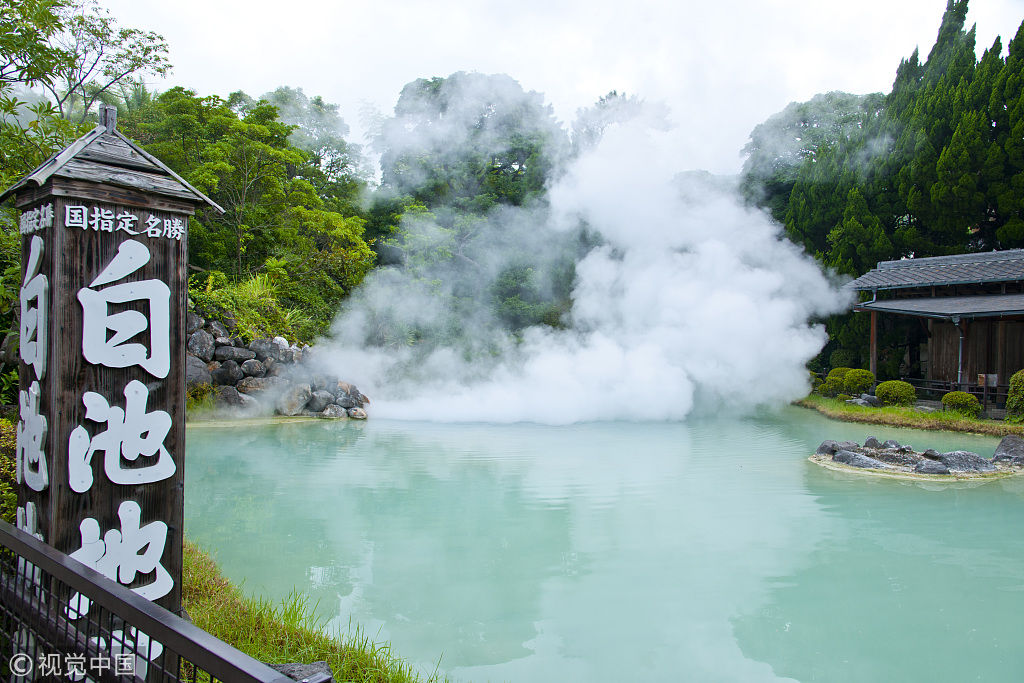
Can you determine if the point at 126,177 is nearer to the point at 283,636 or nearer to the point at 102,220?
the point at 102,220

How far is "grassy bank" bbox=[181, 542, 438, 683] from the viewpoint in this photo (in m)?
3.40

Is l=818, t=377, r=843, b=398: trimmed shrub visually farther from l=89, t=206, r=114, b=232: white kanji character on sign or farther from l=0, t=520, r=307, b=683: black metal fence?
l=89, t=206, r=114, b=232: white kanji character on sign

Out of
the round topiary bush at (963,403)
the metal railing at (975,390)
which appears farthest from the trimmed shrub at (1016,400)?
the metal railing at (975,390)

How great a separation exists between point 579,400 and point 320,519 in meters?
7.78

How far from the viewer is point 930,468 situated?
8.55m

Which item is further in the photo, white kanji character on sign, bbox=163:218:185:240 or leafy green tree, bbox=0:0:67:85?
leafy green tree, bbox=0:0:67:85

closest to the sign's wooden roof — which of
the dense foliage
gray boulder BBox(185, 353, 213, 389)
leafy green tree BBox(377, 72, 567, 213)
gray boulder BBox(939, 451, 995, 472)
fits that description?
gray boulder BBox(939, 451, 995, 472)

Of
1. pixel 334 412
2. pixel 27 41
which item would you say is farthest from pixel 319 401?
pixel 27 41

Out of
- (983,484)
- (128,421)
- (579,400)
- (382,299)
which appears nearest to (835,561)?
(983,484)

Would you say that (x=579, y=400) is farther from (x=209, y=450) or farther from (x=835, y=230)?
(x=835, y=230)

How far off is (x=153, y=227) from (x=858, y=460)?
29.7 feet

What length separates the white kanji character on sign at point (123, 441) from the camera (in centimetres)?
271

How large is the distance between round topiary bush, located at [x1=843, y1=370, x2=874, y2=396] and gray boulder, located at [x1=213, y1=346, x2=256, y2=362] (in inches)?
535

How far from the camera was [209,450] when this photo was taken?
9539 mm
